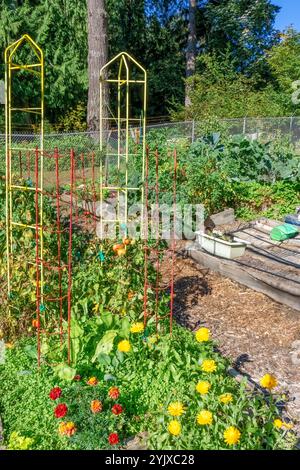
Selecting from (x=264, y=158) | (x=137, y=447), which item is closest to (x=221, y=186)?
(x=264, y=158)

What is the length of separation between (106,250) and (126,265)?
30 cm

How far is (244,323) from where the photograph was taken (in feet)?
12.5

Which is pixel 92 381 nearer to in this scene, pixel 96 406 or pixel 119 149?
pixel 96 406

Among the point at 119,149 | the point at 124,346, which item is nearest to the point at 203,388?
the point at 124,346

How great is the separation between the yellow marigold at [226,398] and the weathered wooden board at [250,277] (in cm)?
182

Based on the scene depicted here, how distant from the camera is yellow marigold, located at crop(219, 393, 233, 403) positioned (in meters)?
2.24

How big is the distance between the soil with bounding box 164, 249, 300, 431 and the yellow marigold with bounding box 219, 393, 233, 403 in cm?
59

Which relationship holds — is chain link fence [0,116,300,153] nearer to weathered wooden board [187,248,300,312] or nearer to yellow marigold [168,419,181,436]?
weathered wooden board [187,248,300,312]

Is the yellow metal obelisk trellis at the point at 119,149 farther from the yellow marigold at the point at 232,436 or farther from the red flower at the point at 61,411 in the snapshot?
the yellow marigold at the point at 232,436

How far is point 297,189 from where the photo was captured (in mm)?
6938

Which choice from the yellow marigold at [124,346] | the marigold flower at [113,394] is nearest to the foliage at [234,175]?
the yellow marigold at [124,346]

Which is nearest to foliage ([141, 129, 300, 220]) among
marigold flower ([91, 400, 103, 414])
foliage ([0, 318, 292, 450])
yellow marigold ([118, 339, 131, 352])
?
foliage ([0, 318, 292, 450])

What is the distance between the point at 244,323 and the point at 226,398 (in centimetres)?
161
